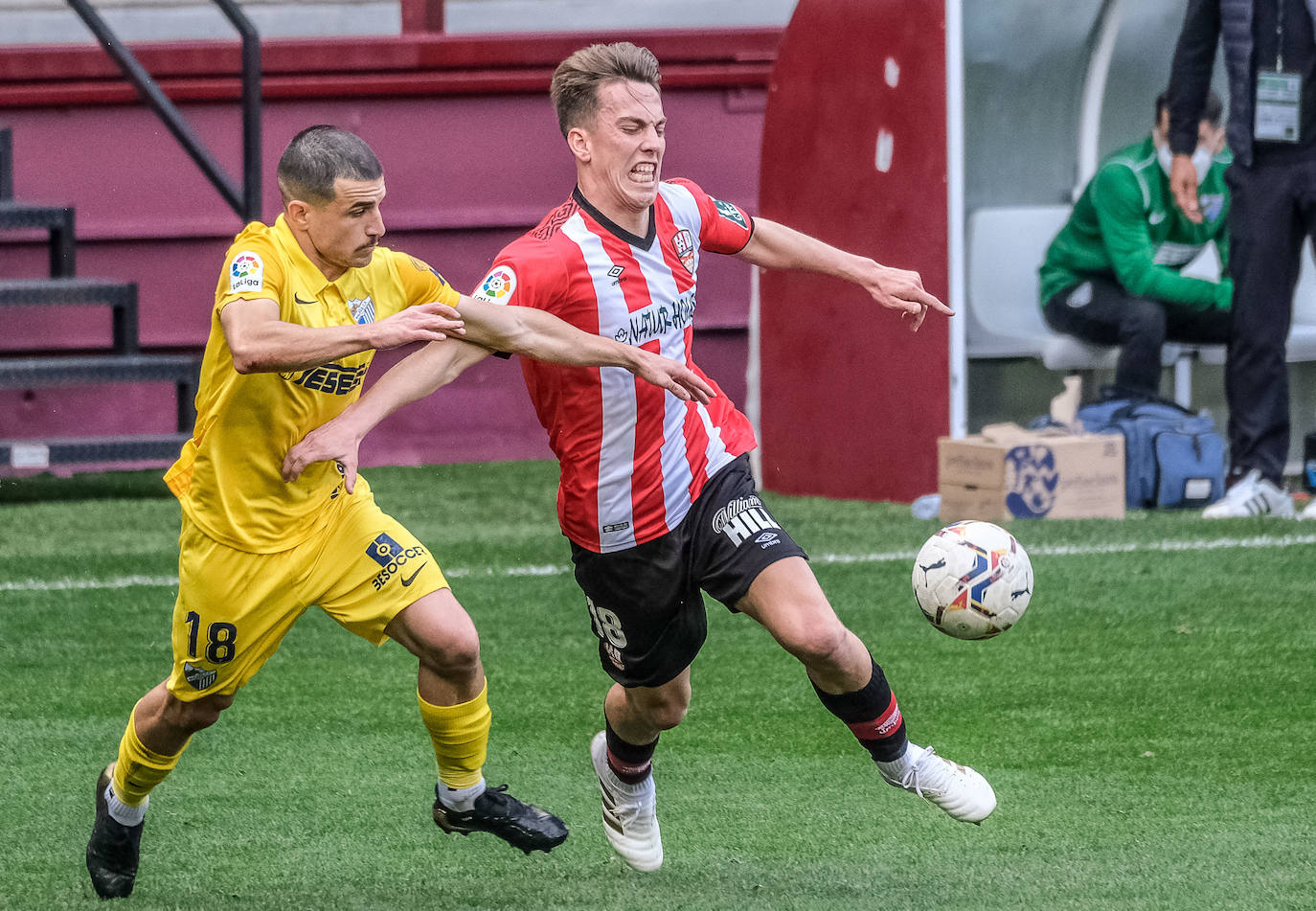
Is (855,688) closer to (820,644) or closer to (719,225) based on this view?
(820,644)

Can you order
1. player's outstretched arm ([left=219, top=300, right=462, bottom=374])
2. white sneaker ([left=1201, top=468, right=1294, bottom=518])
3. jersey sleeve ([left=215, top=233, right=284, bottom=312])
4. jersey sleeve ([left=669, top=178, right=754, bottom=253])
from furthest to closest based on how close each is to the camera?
white sneaker ([left=1201, top=468, right=1294, bottom=518]) → jersey sleeve ([left=669, top=178, right=754, bottom=253]) → jersey sleeve ([left=215, top=233, right=284, bottom=312]) → player's outstretched arm ([left=219, top=300, right=462, bottom=374])

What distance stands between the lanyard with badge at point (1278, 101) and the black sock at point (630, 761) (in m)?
5.63

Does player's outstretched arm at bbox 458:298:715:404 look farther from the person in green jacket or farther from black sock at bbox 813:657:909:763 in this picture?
the person in green jacket

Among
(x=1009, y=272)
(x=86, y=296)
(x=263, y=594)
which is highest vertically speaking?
(x=1009, y=272)

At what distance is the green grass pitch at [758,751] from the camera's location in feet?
14.3

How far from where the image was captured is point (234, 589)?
4.43 meters

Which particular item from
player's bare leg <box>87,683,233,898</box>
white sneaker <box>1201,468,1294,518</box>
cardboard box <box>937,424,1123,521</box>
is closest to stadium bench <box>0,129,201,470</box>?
cardboard box <box>937,424,1123,521</box>

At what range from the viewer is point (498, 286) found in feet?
14.0

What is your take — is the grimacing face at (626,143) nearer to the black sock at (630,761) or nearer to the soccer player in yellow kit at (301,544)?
the soccer player in yellow kit at (301,544)

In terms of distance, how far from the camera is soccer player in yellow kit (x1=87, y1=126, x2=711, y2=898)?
4316 millimetres

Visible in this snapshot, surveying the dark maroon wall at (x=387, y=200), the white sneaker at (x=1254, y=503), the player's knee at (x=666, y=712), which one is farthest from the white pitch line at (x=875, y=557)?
the dark maroon wall at (x=387, y=200)

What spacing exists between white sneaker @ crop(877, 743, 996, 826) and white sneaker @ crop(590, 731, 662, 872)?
619 mm

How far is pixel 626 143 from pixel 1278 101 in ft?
17.8

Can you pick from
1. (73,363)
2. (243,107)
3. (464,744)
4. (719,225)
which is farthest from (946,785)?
(243,107)
